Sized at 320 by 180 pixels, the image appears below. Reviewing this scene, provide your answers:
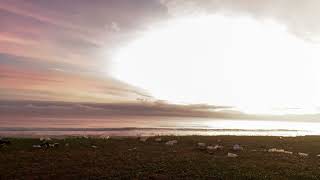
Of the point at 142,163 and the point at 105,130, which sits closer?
the point at 142,163

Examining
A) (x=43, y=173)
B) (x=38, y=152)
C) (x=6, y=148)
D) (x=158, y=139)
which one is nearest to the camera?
(x=43, y=173)

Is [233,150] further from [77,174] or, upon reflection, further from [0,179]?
[0,179]

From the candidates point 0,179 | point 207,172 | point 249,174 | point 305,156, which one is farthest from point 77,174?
point 305,156

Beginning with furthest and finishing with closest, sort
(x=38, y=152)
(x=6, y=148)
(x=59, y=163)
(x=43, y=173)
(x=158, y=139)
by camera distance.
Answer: (x=158, y=139) → (x=6, y=148) → (x=38, y=152) → (x=59, y=163) → (x=43, y=173)

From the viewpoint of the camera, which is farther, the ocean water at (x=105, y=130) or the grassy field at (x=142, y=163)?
the ocean water at (x=105, y=130)

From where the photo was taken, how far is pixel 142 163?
114 feet

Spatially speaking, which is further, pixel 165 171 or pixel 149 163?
pixel 149 163

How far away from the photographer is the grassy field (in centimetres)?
2991

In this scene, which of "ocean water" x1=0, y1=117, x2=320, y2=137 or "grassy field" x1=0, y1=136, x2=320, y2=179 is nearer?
"grassy field" x1=0, y1=136, x2=320, y2=179

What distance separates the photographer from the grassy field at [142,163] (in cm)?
2991

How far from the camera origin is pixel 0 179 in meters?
28.2

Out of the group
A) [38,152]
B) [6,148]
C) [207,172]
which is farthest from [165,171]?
[6,148]

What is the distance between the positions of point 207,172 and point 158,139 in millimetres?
25853

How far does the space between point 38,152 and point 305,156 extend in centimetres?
2635
